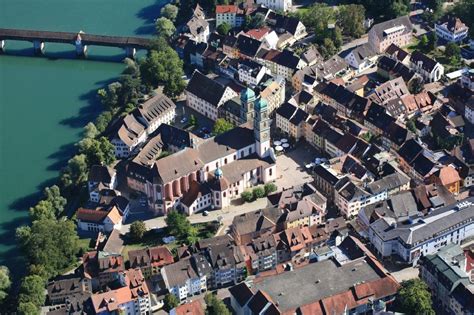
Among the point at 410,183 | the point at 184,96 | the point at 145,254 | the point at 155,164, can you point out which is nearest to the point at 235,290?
the point at 145,254

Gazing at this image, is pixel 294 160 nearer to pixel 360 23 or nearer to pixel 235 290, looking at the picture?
pixel 235 290

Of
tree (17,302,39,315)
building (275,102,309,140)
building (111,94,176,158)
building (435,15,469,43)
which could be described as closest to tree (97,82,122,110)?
building (111,94,176,158)

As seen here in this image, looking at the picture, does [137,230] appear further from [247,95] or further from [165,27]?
[165,27]

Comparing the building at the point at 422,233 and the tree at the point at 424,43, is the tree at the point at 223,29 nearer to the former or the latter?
the tree at the point at 424,43

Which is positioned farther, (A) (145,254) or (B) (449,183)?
(B) (449,183)

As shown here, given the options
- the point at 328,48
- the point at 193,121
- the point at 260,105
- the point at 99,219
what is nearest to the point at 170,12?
the point at 328,48

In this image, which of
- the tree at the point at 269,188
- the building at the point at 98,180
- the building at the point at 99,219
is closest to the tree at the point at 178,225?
the building at the point at 99,219
